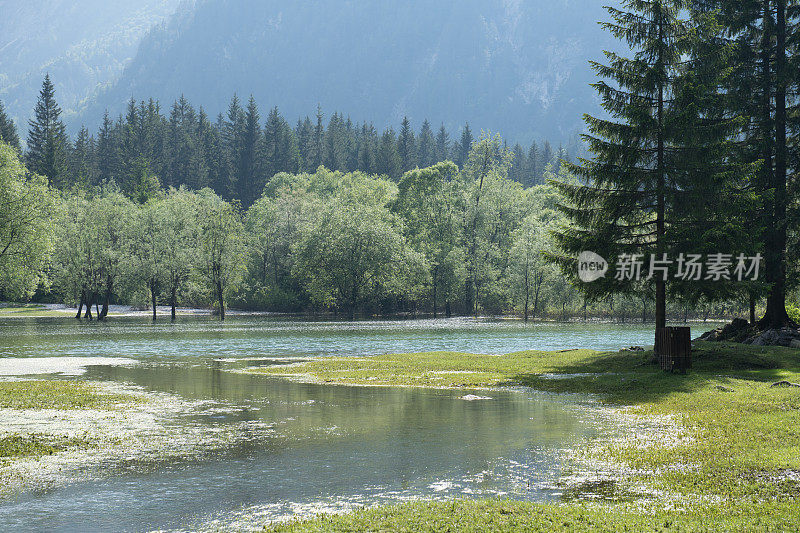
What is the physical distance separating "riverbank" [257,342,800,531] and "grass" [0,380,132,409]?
30.6 ft

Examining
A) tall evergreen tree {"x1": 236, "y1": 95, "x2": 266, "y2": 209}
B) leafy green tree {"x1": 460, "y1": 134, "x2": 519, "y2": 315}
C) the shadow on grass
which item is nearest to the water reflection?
the shadow on grass

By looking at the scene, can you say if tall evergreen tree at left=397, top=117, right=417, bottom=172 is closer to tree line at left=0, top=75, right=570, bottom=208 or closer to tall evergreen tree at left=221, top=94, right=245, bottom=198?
tree line at left=0, top=75, right=570, bottom=208

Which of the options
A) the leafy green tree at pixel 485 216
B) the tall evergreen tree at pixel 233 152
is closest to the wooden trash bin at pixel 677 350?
the leafy green tree at pixel 485 216

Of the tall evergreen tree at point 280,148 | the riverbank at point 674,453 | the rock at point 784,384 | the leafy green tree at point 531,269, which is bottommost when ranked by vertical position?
the riverbank at point 674,453

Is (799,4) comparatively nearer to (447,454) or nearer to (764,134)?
(764,134)

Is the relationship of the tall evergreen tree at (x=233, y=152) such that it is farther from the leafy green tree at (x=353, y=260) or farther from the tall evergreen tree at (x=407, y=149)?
the leafy green tree at (x=353, y=260)

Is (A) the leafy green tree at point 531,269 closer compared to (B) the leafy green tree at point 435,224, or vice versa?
(A) the leafy green tree at point 531,269

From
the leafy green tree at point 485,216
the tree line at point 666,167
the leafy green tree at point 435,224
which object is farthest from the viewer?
the leafy green tree at point 485,216

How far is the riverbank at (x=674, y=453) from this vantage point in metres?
10.9

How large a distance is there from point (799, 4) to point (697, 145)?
49.6 feet

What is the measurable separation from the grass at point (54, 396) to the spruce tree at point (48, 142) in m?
120

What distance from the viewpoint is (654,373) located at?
96.8ft

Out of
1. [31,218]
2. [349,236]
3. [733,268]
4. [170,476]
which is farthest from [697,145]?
[349,236]

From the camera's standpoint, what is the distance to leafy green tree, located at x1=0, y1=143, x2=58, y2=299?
5969 centimetres
